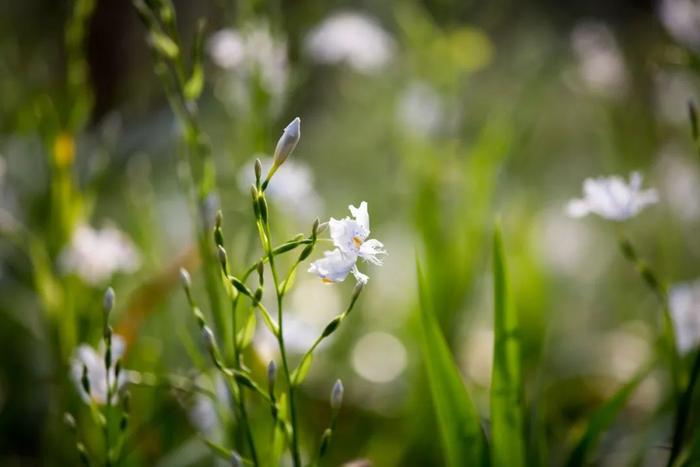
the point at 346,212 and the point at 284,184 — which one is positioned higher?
the point at 346,212

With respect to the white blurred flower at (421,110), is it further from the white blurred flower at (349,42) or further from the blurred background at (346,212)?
the white blurred flower at (349,42)

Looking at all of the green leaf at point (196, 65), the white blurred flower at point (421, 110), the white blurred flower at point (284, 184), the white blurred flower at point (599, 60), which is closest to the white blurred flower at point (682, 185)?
the white blurred flower at point (599, 60)

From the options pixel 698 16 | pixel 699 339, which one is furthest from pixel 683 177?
pixel 699 339

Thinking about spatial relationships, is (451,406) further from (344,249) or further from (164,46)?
(164,46)

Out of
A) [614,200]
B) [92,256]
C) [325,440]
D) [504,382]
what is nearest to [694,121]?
[614,200]

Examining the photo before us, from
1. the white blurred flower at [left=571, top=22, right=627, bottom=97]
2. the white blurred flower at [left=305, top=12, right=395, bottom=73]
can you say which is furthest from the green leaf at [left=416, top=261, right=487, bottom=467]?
the white blurred flower at [left=571, top=22, right=627, bottom=97]

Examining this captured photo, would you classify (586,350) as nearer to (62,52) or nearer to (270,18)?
(270,18)

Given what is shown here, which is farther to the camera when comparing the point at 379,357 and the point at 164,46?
the point at 379,357

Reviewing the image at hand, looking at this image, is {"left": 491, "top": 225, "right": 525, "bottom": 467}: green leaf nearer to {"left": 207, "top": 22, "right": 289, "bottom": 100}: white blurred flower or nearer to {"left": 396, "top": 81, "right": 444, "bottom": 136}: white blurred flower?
{"left": 207, "top": 22, "right": 289, "bottom": 100}: white blurred flower
